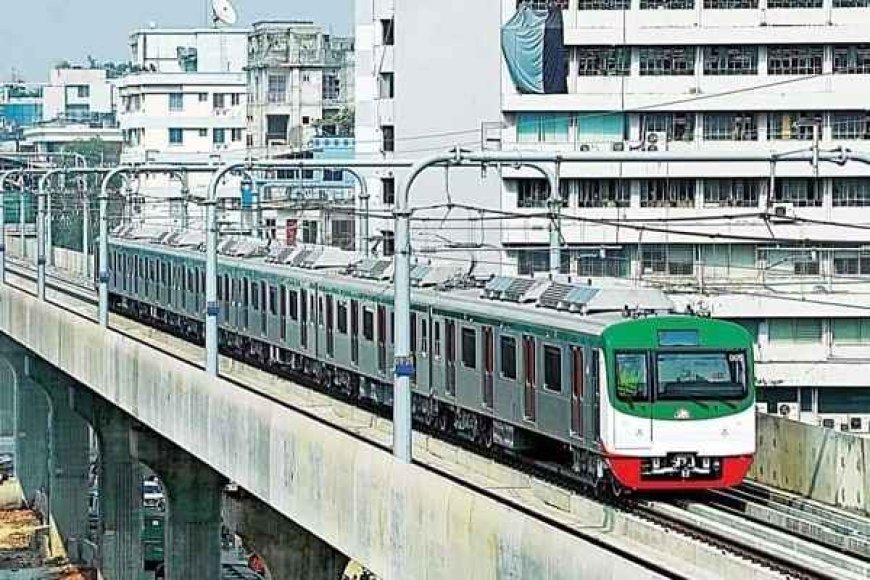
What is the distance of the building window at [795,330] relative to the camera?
54.9m

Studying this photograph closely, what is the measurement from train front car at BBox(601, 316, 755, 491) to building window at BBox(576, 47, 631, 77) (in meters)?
35.0

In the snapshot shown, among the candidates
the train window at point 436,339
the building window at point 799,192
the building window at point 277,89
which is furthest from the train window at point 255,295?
the building window at point 277,89

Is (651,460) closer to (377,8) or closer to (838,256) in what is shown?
(838,256)

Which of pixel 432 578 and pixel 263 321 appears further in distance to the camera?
pixel 263 321

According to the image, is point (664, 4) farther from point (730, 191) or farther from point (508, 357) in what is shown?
point (508, 357)

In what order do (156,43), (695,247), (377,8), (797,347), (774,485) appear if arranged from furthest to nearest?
1. (156,43)
2. (377,8)
3. (695,247)
4. (797,347)
5. (774,485)

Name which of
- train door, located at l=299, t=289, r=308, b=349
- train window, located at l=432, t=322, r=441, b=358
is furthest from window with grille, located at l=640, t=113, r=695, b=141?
train window, located at l=432, t=322, r=441, b=358

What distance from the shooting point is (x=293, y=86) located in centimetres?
9894

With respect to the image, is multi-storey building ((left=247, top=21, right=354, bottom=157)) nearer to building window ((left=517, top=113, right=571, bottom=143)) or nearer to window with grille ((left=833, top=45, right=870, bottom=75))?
building window ((left=517, top=113, right=571, bottom=143))

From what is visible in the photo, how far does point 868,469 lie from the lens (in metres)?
21.9

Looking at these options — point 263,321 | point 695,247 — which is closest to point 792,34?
point 695,247

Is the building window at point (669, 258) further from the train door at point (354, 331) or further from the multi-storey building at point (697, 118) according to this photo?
the train door at point (354, 331)

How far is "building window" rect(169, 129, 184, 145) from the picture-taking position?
353 feet

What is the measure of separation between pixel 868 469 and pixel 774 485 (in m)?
2.82
